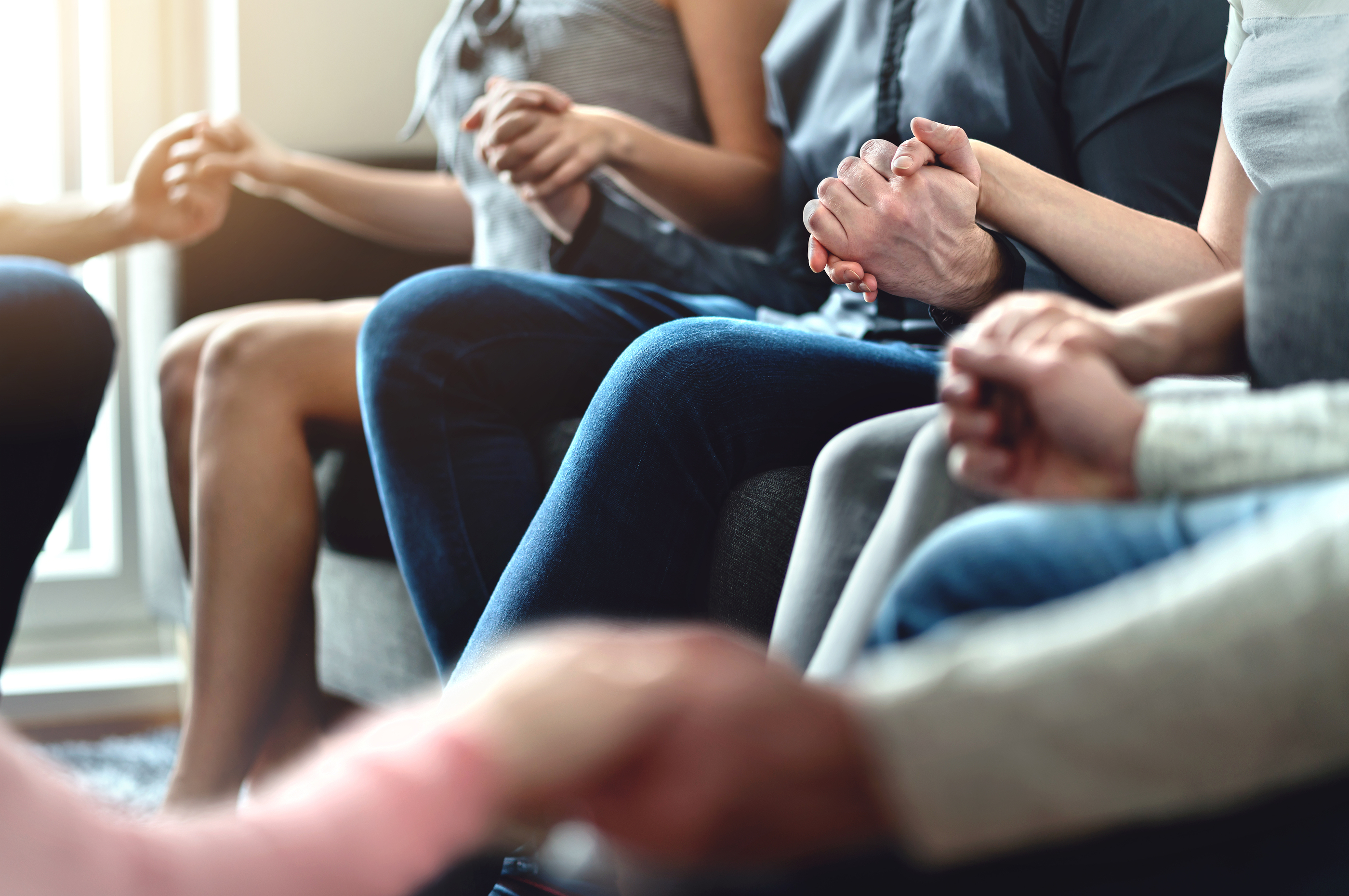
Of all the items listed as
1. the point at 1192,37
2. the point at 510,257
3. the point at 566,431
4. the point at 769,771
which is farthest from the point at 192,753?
the point at 1192,37

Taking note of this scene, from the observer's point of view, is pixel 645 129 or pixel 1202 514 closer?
pixel 1202 514

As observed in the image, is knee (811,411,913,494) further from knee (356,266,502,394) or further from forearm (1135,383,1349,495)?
knee (356,266,502,394)

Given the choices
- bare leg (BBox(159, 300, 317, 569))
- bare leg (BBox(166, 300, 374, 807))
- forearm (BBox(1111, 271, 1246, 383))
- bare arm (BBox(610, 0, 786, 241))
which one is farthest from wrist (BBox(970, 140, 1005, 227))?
bare leg (BBox(159, 300, 317, 569))

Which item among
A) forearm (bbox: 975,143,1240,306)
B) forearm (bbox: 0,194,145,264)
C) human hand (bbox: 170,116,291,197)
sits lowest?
forearm (bbox: 0,194,145,264)

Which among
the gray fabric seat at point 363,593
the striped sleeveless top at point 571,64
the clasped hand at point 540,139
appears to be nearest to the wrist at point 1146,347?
the gray fabric seat at point 363,593

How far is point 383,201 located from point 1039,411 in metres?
1.25

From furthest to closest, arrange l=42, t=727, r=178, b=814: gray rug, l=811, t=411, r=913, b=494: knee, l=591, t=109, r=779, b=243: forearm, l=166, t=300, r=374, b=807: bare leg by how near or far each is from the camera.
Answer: l=42, t=727, r=178, b=814: gray rug
l=591, t=109, r=779, b=243: forearm
l=166, t=300, r=374, b=807: bare leg
l=811, t=411, r=913, b=494: knee

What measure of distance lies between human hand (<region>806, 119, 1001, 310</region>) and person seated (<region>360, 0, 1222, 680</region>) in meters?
0.01

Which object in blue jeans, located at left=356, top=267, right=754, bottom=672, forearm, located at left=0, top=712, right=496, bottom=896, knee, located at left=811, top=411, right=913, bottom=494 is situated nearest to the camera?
forearm, located at left=0, top=712, right=496, bottom=896

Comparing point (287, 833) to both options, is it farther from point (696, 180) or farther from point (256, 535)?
point (696, 180)

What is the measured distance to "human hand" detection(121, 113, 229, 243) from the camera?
131 centimetres

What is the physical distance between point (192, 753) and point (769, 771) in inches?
29.5

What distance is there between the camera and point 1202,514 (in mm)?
354

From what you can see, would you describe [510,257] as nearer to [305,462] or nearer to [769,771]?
[305,462]
